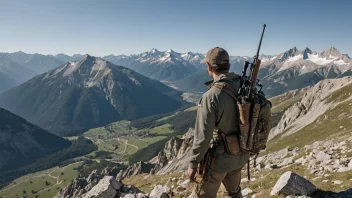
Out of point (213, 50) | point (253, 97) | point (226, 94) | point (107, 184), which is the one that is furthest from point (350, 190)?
point (107, 184)

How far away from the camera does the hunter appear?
9438 mm

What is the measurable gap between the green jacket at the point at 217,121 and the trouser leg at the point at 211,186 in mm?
280

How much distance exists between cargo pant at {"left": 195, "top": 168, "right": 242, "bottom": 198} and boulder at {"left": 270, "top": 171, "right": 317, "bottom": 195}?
5.52 m

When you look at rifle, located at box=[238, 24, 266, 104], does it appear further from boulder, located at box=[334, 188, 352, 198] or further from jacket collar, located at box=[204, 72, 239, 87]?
boulder, located at box=[334, 188, 352, 198]

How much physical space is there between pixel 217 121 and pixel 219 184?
241 cm

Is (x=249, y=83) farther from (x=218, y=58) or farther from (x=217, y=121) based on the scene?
(x=217, y=121)

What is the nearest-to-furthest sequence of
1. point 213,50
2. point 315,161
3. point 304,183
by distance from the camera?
1. point 213,50
2. point 304,183
3. point 315,161

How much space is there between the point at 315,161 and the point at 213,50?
18460 millimetres

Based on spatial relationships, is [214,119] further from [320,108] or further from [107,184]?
[320,108]

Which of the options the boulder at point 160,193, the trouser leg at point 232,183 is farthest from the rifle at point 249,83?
the boulder at point 160,193

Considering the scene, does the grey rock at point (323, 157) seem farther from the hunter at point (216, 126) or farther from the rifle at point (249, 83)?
the rifle at point (249, 83)

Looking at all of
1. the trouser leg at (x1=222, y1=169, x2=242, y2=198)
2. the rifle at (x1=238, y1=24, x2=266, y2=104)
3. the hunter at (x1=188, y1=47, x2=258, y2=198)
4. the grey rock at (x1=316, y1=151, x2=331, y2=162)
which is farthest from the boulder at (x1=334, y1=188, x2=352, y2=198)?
the grey rock at (x1=316, y1=151, x2=331, y2=162)

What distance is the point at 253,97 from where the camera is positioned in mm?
9867

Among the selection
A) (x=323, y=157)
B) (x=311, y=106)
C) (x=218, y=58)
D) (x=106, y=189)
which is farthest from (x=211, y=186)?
(x=311, y=106)
